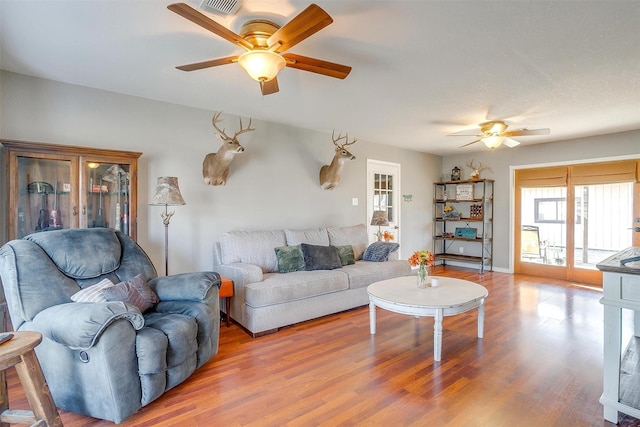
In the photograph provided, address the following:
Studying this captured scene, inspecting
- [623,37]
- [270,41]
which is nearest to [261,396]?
[270,41]

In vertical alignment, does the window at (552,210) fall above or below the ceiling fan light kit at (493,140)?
below

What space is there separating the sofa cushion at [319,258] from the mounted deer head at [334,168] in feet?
4.04

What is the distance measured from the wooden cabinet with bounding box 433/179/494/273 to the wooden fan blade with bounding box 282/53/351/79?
16.6 feet

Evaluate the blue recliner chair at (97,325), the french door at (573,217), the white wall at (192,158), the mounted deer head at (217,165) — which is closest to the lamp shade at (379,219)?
the white wall at (192,158)

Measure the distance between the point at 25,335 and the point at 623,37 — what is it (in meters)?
4.11

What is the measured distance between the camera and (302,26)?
1671mm

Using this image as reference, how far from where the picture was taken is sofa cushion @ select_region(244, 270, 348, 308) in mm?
3098

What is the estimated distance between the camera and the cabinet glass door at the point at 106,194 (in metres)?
2.88

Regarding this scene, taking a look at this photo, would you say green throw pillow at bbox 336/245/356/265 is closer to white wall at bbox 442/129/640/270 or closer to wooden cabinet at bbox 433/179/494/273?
wooden cabinet at bbox 433/179/494/273

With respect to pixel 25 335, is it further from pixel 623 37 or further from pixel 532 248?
pixel 532 248

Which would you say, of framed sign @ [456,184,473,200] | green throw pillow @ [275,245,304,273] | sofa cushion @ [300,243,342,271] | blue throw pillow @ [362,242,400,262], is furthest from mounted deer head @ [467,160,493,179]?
green throw pillow @ [275,245,304,273]

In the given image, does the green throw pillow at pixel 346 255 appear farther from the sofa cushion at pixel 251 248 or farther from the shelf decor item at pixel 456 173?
the shelf decor item at pixel 456 173

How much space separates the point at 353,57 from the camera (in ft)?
8.20

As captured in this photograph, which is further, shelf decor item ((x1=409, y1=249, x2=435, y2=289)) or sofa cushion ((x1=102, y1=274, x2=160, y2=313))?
shelf decor item ((x1=409, y1=249, x2=435, y2=289))
